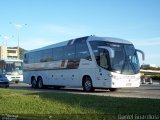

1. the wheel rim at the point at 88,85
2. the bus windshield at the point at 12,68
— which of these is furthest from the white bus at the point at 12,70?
the wheel rim at the point at 88,85

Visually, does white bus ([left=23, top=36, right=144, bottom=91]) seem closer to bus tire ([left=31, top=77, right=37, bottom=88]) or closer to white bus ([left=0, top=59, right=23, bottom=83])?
bus tire ([left=31, top=77, right=37, bottom=88])

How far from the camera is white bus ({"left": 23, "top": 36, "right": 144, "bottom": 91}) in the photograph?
22.3 metres

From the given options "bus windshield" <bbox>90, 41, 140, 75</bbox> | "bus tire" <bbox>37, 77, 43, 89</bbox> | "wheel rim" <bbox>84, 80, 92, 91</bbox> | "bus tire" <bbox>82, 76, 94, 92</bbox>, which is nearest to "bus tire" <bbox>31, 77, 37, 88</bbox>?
"bus tire" <bbox>37, 77, 43, 89</bbox>

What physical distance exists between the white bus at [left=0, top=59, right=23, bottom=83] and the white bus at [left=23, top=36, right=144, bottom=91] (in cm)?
1530

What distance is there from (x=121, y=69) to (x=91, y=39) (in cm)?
310

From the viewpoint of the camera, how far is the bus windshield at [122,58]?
22.2m

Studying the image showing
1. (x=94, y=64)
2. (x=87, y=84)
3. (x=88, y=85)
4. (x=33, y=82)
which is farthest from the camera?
(x=33, y=82)

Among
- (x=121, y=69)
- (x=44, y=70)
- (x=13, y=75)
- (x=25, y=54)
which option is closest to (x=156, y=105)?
(x=121, y=69)

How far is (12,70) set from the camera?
44.2 m

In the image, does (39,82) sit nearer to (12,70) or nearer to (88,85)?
(88,85)

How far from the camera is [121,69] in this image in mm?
22328

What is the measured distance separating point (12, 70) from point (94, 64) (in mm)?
22925

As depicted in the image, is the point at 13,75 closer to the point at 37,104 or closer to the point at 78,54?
the point at 78,54

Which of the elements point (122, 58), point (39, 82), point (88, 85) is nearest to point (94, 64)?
point (88, 85)
